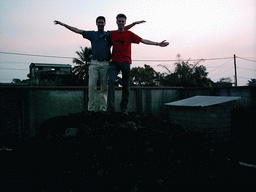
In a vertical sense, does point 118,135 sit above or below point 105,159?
above

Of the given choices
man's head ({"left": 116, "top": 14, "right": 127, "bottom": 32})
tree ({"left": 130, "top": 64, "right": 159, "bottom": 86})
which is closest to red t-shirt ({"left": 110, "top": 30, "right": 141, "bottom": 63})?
man's head ({"left": 116, "top": 14, "right": 127, "bottom": 32})

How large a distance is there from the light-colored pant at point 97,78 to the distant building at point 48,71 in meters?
29.5

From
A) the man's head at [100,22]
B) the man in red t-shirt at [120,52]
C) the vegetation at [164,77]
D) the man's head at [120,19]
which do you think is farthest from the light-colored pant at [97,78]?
the vegetation at [164,77]

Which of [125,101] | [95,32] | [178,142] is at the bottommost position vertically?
[178,142]

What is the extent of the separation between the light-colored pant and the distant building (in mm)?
29466

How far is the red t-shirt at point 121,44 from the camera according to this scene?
4.22 metres

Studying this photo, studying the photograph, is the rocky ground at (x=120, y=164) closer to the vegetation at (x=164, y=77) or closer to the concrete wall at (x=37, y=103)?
the concrete wall at (x=37, y=103)

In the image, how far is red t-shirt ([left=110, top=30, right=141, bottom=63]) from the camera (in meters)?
4.22

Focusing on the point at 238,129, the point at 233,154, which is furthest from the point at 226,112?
the point at 233,154

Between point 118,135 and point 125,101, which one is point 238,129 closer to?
point 125,101

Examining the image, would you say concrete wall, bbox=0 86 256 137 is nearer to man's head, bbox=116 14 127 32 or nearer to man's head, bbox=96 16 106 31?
man's head, bbox=96 16 106 31

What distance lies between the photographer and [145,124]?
13.4ft

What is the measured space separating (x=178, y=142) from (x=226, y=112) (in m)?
3.38

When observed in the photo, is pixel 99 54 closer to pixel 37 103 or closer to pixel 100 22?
pixel 100 22
